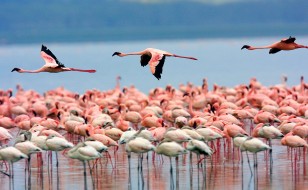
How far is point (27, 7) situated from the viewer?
10494 cm

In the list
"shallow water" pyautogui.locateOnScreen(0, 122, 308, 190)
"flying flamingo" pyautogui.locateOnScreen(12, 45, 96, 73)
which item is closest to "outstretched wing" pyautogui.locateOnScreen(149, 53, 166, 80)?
"shallow water" pyautogui.locateOnScreen(0, 122, 308, 190)

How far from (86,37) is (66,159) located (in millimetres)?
75360

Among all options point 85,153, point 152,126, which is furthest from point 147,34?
point 85,153

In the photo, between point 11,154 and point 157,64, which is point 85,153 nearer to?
point 11,154

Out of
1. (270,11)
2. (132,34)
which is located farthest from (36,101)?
(270,11)

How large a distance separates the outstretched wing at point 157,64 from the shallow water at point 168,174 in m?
1.21

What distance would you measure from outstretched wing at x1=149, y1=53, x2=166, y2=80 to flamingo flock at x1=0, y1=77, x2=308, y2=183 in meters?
0.80

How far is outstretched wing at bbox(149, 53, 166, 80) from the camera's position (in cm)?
1446

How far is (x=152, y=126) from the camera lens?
53.3 ft

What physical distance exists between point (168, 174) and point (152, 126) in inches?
96.4

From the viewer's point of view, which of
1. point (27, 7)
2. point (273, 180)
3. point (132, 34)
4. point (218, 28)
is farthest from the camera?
point (27, 7)

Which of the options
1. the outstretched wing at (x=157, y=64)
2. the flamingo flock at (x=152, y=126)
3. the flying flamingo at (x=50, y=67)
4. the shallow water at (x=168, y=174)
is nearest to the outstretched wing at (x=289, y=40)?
the flamingo flock at (x=152, y=126)

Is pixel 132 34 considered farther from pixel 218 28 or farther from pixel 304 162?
pixel 304 162

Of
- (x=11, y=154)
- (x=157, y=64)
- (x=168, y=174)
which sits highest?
(x=157, y=64)
